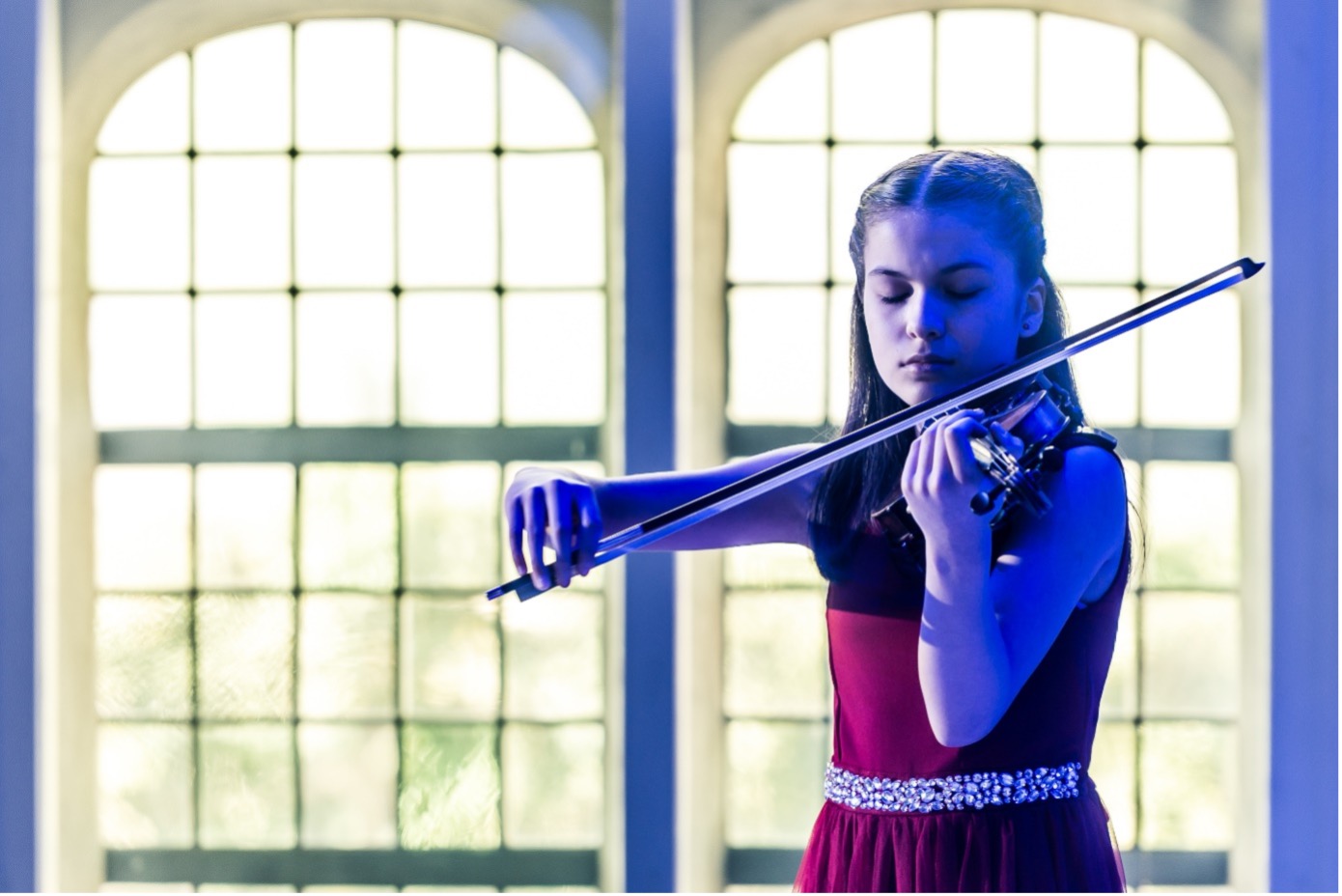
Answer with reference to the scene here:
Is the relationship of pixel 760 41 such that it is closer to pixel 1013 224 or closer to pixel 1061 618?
pixel 1013 224

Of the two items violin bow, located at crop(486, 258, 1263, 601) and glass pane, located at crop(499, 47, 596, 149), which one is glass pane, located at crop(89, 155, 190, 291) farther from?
violin bow, located at crop(486, 258, 1263, 601)

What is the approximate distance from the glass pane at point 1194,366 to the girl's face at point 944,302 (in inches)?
33.2

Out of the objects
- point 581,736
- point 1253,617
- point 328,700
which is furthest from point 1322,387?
point 328,700

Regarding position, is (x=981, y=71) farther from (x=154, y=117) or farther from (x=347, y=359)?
(x=154, y=117)

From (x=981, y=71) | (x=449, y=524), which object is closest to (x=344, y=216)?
(x=449, y=524)

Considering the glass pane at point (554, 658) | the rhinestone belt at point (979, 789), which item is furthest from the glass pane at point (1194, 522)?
the rhinestone belt at point (979, 789)

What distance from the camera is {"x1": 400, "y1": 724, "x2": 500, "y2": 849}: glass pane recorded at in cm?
168

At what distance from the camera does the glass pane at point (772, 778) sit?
1.67 metres

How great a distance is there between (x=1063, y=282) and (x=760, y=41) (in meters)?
0.51

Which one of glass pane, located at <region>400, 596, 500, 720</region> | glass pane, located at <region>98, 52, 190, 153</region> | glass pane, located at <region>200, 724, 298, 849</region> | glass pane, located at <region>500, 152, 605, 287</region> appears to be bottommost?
glass pane, located at <region>200, 724, 298, 849</region>

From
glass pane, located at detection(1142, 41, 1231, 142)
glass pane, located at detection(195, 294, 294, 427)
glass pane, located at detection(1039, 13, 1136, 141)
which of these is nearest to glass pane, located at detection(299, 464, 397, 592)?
glass pane, located at detection(195, 294, 294, 427)

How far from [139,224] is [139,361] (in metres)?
0.19

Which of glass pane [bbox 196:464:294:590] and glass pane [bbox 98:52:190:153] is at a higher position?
glass pane [bbox 98:52:190:153]

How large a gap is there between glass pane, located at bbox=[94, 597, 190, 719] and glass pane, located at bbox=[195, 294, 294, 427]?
27 centimetres
